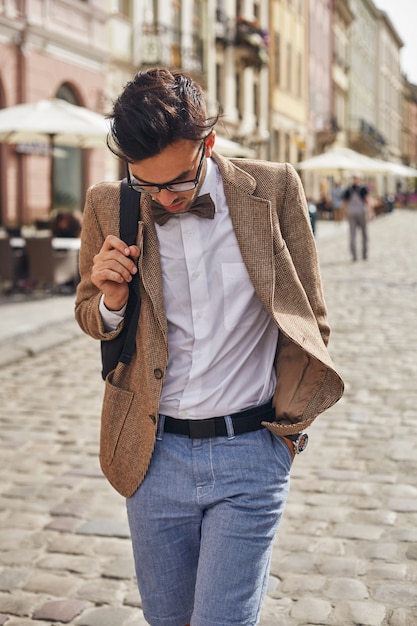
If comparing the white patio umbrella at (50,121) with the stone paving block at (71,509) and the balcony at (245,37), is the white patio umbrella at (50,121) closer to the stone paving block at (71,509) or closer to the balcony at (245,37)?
the stone paving block at (71,509)

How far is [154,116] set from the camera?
2.09 m

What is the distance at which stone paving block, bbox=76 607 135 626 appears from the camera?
3.55 m

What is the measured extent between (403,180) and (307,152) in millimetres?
46874

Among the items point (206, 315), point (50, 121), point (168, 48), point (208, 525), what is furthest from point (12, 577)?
point (168, 48)

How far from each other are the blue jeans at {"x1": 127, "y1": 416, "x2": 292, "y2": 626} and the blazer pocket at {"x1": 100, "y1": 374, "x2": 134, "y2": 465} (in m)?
0.12

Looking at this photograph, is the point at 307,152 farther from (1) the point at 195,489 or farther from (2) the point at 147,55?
(1) the point at 195,489

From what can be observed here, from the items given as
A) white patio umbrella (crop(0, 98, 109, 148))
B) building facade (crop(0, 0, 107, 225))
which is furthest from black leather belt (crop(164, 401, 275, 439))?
building facade (crop(0, 0, 107, 225))

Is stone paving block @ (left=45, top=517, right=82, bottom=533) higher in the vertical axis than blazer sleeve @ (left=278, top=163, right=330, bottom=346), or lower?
lower

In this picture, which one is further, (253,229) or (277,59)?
(277,59)

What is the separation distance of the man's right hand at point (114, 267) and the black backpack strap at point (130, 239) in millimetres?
51

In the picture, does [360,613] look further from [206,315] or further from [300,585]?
[206,315]

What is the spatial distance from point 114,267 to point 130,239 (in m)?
0.10

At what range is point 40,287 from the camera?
45.0ft

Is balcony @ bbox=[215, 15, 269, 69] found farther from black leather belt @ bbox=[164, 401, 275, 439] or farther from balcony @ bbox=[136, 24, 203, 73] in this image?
black leather belt @ bbox=[164, 401, 275, 439]
